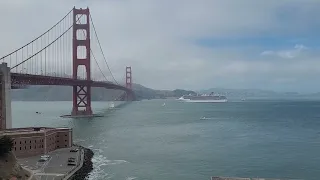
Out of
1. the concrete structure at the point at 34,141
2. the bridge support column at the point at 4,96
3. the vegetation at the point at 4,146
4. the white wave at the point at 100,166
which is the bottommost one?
the white wave at the point at 100,166

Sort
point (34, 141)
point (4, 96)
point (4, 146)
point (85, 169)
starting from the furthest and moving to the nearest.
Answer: point (4, 96) → point (34, 141) → point (85, 169) → point (4, 146)

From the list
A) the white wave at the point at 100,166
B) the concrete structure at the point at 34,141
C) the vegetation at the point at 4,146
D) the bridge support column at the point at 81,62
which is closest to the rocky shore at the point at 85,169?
the white wave at the point at 100,166

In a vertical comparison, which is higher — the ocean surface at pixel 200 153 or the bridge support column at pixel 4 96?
the bridge support column at pixel 4 96

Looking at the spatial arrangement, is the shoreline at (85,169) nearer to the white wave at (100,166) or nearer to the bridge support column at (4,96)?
the white wave at (100,166)

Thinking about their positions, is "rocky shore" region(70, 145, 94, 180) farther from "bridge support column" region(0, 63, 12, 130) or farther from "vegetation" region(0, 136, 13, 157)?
"bridge support column" region(0, 63, 12, 130)

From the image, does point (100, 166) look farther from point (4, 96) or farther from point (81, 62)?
point (81, 62)

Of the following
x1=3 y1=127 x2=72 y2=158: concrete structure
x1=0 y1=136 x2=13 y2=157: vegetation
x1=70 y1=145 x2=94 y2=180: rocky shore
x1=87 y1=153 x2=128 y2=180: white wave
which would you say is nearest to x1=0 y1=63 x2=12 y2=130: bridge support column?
x1=3 y1=127 x2=72 y2=158: concrete structure

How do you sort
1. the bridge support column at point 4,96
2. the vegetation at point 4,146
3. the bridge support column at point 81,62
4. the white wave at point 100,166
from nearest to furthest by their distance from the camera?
the vegetation at point 4,146 < the white wave at point 100,166 < the bridge support column at point 4,96 < the bridge support column at point 81,62

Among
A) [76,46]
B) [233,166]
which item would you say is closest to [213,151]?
[233,166]

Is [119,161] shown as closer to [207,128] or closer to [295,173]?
[295,173]

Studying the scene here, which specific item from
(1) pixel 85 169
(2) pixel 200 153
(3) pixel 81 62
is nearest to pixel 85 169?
(1) pixel 85 169

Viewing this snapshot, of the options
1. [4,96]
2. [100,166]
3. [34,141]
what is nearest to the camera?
[100,166]

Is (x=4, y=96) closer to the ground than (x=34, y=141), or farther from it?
farther from it
